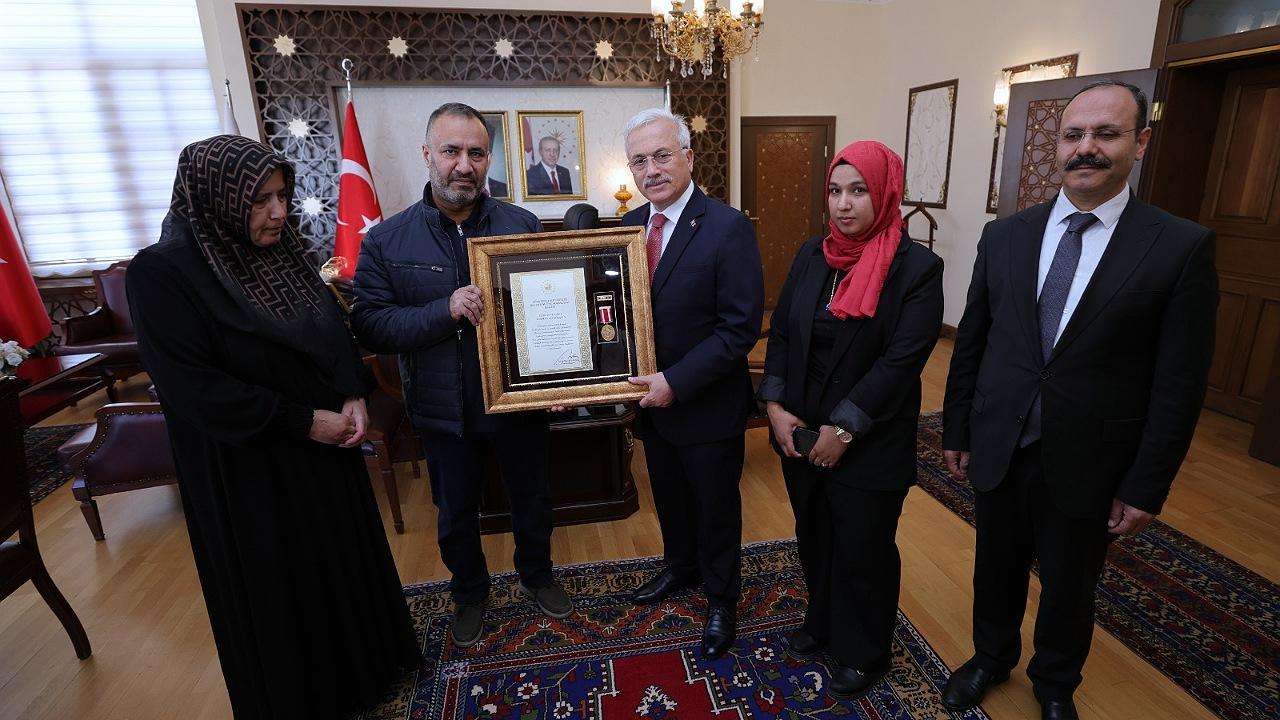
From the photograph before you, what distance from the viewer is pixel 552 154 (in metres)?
5.54

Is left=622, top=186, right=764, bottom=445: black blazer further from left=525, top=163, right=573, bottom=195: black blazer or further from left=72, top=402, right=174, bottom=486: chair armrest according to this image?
left=525, top=163, right=573, bottom=195: black blazer

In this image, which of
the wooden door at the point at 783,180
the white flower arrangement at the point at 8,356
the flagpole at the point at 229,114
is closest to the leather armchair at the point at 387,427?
the white flower arrangement at the point at 8,356

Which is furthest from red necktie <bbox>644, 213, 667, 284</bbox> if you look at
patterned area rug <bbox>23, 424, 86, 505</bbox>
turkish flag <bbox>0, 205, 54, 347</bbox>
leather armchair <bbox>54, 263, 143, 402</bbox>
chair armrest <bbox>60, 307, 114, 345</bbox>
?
turkish flag <bbox>0, 205, 54, 347</bbox>

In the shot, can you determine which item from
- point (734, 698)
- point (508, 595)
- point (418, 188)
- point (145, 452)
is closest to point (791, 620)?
point (734, 698)

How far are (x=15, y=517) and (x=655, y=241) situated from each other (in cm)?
231

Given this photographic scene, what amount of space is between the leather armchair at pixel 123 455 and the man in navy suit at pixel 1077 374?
346 cm

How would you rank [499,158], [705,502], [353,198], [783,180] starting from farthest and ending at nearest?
[783,180]
[499,158]
[353,198]
[705,502]

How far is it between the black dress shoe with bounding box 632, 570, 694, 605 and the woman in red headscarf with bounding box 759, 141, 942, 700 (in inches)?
24.2

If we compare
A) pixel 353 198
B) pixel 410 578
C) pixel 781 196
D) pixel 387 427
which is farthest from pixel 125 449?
pixel 781 196

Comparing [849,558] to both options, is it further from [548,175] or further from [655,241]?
[548,175]

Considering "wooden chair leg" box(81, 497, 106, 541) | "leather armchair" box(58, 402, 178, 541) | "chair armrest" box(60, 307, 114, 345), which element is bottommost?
"wooden chair leg" box(81, 497, 106, 541)

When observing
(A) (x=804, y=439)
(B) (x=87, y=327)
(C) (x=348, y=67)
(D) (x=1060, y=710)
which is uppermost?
(C) (x=348, y=67)

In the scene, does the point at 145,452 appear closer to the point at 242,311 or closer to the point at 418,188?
the point at 242,311

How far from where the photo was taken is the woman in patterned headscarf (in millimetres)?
1399
